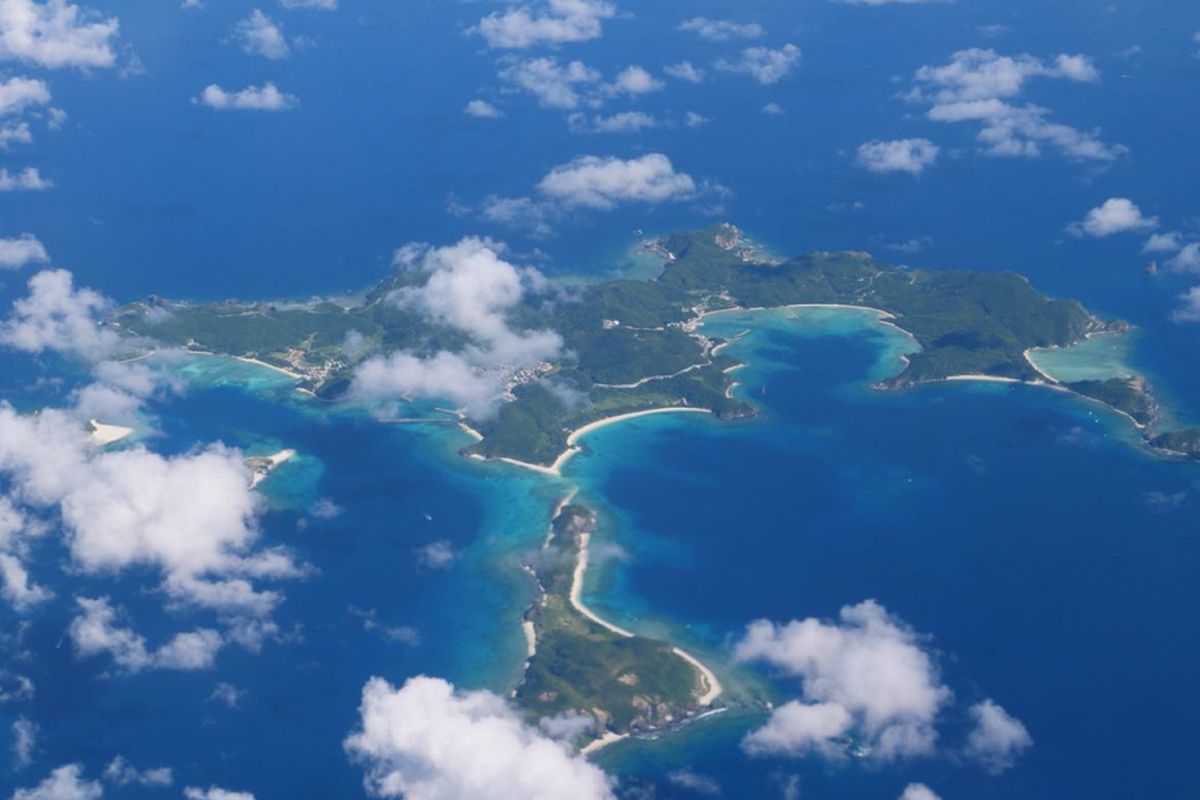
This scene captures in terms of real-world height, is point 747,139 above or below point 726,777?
above

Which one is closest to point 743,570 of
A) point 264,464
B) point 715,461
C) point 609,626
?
point 609,626

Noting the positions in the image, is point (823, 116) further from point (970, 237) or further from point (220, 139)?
point (220, 139)

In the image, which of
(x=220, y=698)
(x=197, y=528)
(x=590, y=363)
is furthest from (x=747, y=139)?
(x=220, y=698)

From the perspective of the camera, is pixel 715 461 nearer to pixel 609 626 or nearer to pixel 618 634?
pixel 609 626

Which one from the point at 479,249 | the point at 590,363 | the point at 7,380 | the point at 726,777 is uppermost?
the point at 479,249

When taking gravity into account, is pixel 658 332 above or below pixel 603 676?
above

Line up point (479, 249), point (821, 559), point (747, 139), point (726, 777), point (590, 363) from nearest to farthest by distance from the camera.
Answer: point (726, 777) → point (821, 559) → point (590, 363) → point (479, 249) → point (747, 139)

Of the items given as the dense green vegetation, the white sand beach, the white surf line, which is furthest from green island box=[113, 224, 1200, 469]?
the dense green vegetation

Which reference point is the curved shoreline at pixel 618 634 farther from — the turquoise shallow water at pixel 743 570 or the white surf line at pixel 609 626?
the turquoise shallow water at pixel 743 570
